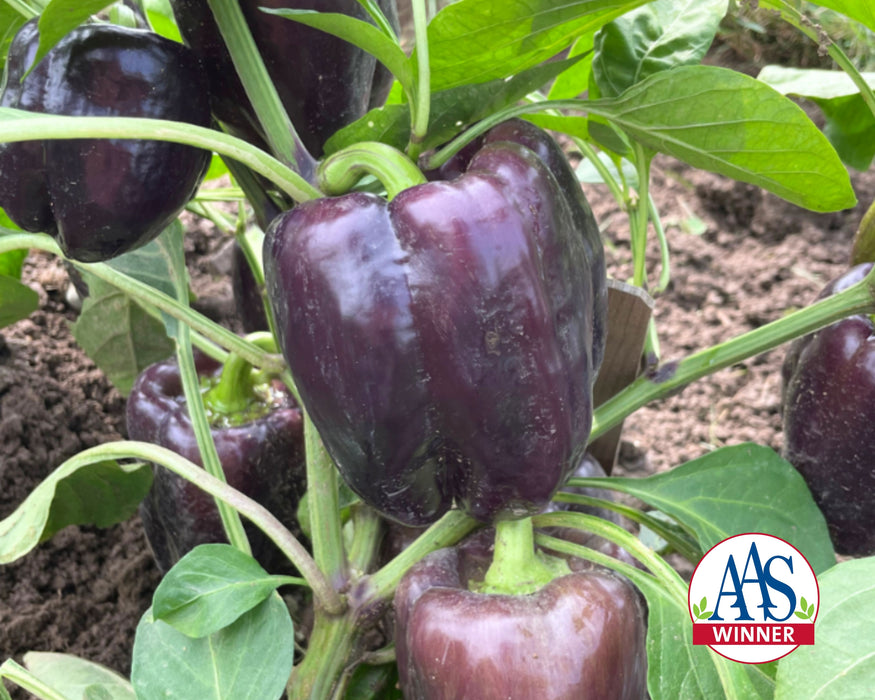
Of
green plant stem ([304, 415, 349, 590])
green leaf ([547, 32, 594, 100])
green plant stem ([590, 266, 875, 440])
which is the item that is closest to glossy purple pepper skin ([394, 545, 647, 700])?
green plant stem ([304, 415, 349, 590])

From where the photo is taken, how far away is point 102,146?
2.21ft

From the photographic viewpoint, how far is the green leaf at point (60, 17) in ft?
1.90

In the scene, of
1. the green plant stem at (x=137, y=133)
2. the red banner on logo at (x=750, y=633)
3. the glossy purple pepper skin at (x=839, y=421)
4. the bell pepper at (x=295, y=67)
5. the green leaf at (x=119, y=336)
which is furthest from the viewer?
the green leaf at (x=119, y=336)

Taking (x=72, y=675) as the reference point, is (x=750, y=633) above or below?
above

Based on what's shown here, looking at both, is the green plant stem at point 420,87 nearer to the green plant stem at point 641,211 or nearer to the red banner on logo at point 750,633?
the green plant stem at point 641,211

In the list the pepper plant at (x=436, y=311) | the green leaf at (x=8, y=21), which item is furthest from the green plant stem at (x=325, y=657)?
the green leaf at (x=8, y=21)

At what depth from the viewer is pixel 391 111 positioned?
66 centimetres

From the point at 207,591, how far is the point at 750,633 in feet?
1.30

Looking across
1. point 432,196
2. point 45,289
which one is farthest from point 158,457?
point 45,289

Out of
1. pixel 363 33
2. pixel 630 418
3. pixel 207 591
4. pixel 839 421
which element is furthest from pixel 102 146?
pixel 630 418

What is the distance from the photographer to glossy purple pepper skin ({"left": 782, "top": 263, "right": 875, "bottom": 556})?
93 cm

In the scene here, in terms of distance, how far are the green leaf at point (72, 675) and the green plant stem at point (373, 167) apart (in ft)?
1.75

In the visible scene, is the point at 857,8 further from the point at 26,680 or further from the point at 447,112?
the point at 26,680

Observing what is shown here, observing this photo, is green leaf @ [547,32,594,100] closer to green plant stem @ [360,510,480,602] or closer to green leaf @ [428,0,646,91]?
green leaf @ [428,0,646,91]
